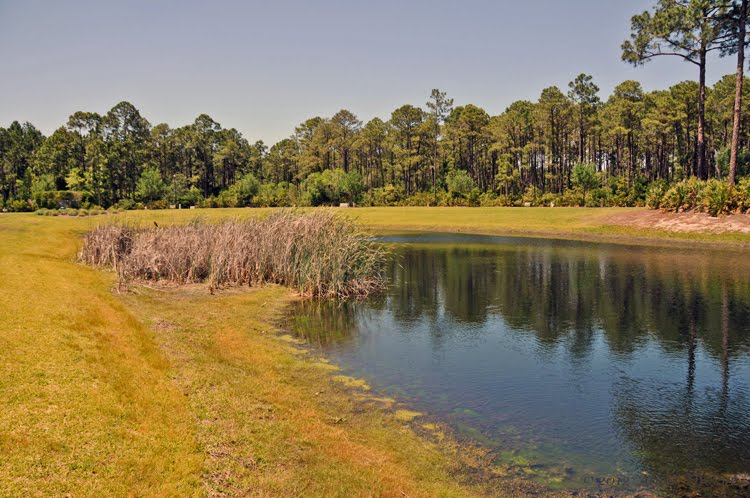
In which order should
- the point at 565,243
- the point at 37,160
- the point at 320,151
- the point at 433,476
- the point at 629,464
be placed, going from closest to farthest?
the point at 433,476, the point at 629,464, the point at 565,243, the point at 37,160, the point at 320,151

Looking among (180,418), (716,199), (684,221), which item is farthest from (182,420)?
(716,199)

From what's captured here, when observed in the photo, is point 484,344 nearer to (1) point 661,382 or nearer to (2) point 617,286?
(1) point 661,382

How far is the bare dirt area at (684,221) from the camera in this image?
125 feet

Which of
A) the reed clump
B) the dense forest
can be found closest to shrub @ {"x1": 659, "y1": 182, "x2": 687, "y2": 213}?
the dense forest

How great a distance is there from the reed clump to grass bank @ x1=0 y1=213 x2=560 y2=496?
8.45m

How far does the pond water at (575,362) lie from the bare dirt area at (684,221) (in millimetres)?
12141

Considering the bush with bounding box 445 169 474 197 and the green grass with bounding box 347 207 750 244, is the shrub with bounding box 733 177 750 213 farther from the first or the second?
the bush with bounding box 445 169 474 197

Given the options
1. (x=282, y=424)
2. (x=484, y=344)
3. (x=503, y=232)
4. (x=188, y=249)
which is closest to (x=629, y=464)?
(x=282, y=424)

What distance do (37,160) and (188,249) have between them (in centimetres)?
9886

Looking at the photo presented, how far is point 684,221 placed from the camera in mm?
41594

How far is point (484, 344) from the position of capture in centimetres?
1575

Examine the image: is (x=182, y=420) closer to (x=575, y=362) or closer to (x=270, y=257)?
(x=575, y=362)

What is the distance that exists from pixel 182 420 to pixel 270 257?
16.9 m

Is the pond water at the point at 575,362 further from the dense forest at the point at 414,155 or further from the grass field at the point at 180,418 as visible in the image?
the dense forest at the point at 414,155
